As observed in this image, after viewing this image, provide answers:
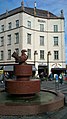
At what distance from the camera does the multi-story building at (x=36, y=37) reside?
43.1 meters

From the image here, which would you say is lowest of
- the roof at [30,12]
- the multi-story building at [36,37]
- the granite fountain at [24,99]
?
the granite fountain at [24,99]

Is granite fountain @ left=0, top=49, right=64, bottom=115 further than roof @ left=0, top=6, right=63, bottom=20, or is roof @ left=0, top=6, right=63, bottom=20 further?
roof @ left=0, top=6, right=63, bottom=20

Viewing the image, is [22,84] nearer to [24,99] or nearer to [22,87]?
[22,87]

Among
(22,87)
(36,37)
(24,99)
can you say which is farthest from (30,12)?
(22,87)

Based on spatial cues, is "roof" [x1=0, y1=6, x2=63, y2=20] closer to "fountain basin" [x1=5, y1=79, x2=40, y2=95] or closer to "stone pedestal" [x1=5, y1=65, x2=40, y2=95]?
"stone pedestal" [x1=5, y1=65, x2=40, y2=95]

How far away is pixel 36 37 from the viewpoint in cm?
4569

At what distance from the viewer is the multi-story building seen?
43.1m

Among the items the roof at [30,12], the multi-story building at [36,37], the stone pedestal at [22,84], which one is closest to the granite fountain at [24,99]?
the stone pedestal at [22,84]

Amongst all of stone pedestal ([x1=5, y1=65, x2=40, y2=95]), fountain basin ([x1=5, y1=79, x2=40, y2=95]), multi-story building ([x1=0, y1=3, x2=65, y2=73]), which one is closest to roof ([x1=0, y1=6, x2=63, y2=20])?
multi-story building ([x1=0, y1=3, x2=65, y2=73])

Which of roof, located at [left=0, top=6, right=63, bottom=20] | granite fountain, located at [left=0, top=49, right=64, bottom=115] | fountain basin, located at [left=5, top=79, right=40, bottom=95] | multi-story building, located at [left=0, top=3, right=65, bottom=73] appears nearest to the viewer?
granite fountain, located at [left=0, top=49, right=64, bottom=115]

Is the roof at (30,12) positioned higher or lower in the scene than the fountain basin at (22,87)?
higher

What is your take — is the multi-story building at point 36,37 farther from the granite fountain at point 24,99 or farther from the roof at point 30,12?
the granite fountain at point 24,99

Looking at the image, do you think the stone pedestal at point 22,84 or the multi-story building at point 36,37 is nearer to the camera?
the stone pedestal at point 22,84

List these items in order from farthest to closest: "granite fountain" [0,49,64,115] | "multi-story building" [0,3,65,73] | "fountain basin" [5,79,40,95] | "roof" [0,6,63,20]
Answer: "roof" [0,6,63,20], "multi-story building" [0,3,65,73], "fountain basin" [5,79,40,95], "granite fountain" [0,49,64,115]
